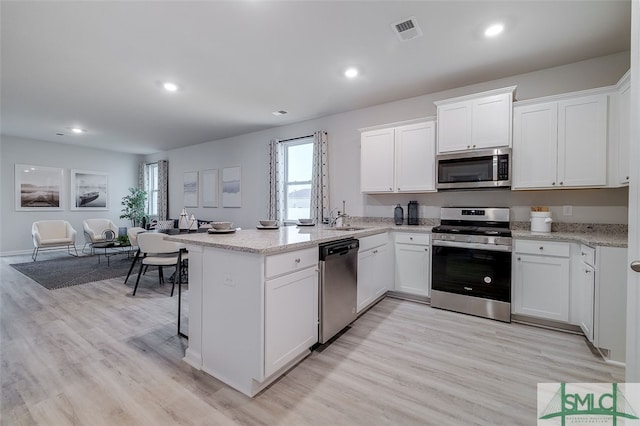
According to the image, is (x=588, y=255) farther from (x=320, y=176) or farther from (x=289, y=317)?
(x=320, y=176)

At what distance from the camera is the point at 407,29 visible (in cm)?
241

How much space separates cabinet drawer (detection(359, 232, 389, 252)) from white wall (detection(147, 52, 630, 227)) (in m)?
0.85

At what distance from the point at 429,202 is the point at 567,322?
1886 millimetres

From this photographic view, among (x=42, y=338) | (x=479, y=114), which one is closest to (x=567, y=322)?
(x=479, y=114)

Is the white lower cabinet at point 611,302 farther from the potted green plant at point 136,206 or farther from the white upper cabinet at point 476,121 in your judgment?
the potted green plant at point 136,206

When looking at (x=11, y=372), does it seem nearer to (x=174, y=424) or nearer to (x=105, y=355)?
(x=105, y=355)

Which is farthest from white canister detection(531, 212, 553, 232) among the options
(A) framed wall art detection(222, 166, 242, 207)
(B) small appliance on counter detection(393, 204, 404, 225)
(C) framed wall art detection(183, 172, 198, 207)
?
(C) framed wall art detection(183, 172, 198, 207)

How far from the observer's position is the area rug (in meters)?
4.25

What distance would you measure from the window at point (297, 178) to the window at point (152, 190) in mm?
5079

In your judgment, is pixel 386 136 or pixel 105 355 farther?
pixel 386 136

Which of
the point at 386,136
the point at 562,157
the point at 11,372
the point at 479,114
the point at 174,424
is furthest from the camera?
the point at 386,136

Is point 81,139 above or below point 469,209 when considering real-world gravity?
above

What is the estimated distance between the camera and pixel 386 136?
149 inches

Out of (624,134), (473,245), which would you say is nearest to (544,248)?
(473,245)
